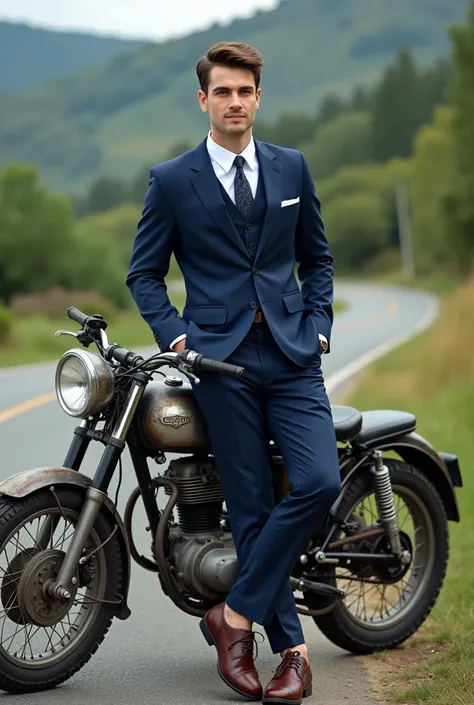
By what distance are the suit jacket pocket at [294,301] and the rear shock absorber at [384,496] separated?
813 mm

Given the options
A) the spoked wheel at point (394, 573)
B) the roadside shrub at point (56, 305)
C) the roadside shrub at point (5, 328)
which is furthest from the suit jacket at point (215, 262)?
the roadside shrub at point (56, 305)

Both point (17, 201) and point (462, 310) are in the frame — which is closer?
point (462, 310)

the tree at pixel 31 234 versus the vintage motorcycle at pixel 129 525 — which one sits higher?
the tree at pixel 31 234

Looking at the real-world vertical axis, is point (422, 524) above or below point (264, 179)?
below

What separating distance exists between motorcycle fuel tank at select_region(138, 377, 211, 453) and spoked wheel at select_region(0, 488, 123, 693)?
1.13 feet

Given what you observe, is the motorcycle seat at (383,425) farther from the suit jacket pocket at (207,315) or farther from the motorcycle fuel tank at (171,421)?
the suit jacket pocket at (207,315)

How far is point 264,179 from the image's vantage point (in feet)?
16.9

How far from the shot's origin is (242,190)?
Answer: 5.14 metres

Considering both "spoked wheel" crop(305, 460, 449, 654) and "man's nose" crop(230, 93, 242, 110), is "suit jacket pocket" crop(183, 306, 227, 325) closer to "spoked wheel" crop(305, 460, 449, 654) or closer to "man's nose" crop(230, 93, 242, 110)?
"man's nose" crop(230, 93, 242, 110)

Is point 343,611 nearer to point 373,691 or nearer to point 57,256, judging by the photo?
point 373,691

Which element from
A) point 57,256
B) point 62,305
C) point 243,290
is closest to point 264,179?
point 243,290

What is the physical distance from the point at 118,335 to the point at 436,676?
30.9 metres

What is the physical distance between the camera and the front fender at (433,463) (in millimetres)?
5906

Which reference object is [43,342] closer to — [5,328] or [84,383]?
[5,328]
